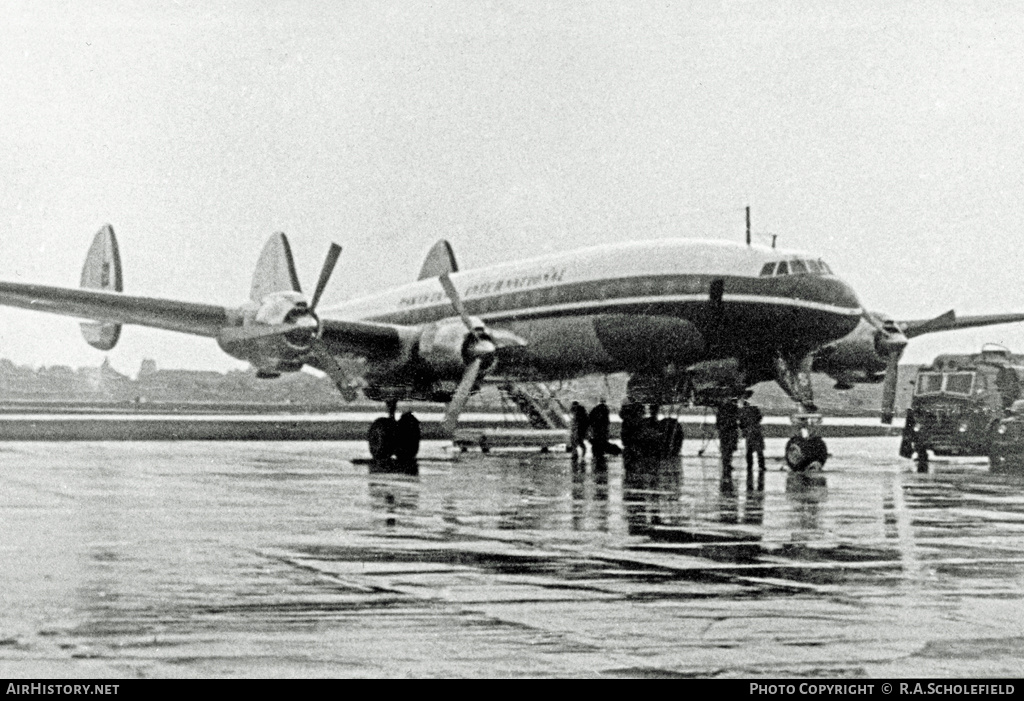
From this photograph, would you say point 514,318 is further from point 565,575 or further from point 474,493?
point 565,575

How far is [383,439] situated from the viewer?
2789 cm

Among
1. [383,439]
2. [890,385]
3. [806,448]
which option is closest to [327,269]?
[383,439]

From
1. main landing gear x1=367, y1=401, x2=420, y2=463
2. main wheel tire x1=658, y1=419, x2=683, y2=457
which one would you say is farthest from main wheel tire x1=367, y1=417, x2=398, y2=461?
main wheel tire x1=658, y1=419, x2=683, y2=457

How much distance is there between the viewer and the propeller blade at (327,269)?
2786 centimetres

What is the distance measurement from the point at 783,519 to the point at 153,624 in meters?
9.23

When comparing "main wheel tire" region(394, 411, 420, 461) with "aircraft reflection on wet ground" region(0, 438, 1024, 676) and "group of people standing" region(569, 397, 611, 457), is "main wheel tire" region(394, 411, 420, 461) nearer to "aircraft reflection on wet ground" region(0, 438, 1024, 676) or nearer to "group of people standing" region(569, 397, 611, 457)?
"group of people standing" region(569, 397, 611, 457)

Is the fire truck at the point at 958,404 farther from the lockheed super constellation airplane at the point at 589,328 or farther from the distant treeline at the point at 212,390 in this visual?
the distant treeline at the point at 212,390

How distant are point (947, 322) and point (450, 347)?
1285 centimetres

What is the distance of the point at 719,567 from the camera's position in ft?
36.7

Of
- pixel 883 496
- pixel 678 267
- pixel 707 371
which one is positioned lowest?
pixel 883 496

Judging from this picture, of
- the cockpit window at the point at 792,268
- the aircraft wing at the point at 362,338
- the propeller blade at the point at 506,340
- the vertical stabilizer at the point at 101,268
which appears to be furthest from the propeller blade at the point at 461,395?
the vertical stabilizer at the point at 101,268

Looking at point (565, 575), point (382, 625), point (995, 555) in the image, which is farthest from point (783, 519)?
point (382, 625)

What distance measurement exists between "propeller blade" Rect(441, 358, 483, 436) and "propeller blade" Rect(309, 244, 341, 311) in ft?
11.6

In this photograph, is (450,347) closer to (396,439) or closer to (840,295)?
(396,439)
